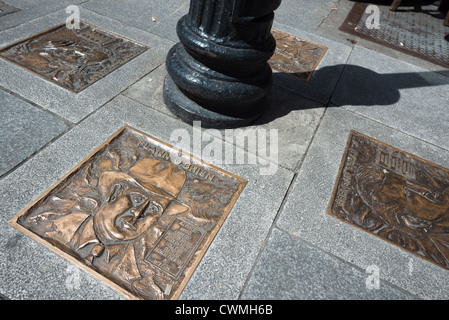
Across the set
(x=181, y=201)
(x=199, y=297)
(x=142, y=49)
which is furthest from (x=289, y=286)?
(x=142, y=49)

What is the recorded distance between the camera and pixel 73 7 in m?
4.23

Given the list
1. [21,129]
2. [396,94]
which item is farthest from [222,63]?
[396,94]

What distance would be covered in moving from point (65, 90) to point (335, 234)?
279 centimetres

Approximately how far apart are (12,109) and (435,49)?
594 cm

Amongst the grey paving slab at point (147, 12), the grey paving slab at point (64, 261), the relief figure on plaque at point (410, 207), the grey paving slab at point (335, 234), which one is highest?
the grey paving slab at point (147, 12)

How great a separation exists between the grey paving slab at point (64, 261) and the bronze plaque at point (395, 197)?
57 centimetres

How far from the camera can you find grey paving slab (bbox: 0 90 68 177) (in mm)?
2332

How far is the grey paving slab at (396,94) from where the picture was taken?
11.1ft

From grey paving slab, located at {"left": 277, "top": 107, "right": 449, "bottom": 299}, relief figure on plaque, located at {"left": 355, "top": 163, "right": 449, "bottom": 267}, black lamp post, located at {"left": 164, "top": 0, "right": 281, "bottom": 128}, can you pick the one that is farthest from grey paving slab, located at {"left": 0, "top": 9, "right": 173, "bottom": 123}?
relief figure on plaque, located at {"left": 355, "top": 163, "right": 449, "bottom": 267}

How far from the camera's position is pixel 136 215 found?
2092mm

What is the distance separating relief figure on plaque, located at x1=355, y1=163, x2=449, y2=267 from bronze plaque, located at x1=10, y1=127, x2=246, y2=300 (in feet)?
3.67

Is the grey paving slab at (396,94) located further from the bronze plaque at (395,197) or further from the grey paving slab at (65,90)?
the grey paving slab at (65,90)

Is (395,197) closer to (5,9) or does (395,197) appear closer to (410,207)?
(410,207)

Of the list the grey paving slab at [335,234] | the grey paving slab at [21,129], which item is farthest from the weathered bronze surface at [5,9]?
the grey paving slab at [335,234]
